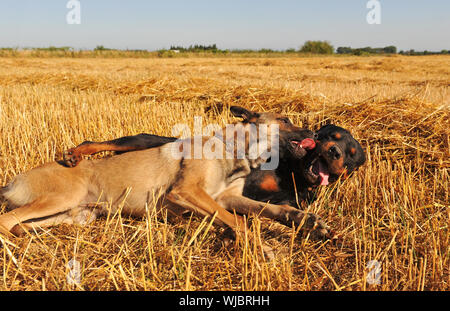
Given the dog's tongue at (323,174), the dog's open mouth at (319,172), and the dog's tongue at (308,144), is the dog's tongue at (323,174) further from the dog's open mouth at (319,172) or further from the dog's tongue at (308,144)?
the dog's tongue at (308,144)

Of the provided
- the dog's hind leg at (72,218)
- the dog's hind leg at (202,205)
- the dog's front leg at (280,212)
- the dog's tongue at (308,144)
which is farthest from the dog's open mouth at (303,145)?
the dog's hind leg at (72,218)

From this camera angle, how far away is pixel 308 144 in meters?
3.78

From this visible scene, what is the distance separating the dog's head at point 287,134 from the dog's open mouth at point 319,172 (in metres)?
0.15

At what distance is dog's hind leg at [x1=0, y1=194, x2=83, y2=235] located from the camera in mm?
3014

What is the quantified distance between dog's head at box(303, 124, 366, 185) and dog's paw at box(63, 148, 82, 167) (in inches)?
88.8

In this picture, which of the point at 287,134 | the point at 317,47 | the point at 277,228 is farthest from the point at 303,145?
the point at 317,47

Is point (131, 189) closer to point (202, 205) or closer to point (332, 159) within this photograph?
point (202, 205)

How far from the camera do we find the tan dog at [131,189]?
10.3 ft

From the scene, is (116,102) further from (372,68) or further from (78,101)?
(372,68)

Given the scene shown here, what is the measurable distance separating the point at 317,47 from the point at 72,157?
60225 mm

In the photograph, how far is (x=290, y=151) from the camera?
375 centimetres

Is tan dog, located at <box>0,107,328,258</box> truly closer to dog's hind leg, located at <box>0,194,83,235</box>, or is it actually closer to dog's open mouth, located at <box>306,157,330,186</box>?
dog's hind leg, located at <box>0,194,83,235</box>

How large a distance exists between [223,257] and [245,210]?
0.81 meters
